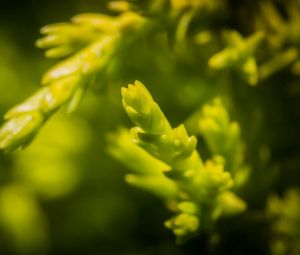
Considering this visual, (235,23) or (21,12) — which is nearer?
(235,23)

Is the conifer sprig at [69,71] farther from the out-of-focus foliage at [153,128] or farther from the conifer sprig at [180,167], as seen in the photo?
the conifer sprig at [180,167]

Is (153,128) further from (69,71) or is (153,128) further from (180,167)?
(69,71)

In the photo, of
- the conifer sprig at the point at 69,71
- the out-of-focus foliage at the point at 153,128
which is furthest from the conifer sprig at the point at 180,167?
the conifer sprig at the point at 69,71

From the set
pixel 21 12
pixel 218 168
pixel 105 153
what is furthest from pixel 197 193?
pixel 21 12

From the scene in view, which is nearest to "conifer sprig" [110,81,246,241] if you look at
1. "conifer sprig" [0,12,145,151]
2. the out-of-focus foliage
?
the out-of-focus foliage

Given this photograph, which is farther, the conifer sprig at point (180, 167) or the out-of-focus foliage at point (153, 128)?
the out-of-focus foliage at point (153, 128)

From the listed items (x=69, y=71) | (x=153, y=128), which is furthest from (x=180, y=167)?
(x=69, y=71)

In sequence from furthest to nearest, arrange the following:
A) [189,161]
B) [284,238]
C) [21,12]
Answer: [21,12] → [284,238] → [189,161]

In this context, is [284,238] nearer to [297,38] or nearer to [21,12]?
[297,38]
